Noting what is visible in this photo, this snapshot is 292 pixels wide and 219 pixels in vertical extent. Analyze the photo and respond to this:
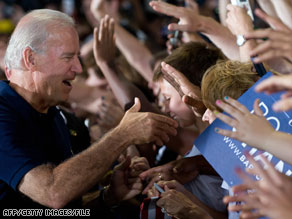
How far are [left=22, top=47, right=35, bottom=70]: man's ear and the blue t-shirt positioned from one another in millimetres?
133

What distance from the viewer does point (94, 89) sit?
3.76 meters

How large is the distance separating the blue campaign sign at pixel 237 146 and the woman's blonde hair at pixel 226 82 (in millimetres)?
112

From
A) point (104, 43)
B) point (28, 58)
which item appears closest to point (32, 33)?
point (28, 58)

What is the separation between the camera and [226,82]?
6.77 feet

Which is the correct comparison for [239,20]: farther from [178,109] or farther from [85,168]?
[85,168]

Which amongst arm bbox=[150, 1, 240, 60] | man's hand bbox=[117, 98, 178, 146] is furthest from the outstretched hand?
arm bbox=[150, 1, 240, 60]

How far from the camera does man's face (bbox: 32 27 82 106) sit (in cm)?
232

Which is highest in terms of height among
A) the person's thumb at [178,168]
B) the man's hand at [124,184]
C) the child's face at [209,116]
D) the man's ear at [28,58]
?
the man's ear at [28,58]

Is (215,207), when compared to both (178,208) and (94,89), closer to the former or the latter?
(178,208)

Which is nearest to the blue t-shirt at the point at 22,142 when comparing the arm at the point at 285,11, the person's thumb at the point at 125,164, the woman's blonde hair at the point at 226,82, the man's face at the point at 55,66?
the man's face at the point at 55,66

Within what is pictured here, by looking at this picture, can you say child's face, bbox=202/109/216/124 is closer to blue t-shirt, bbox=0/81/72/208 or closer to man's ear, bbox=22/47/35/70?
blue t-shirt, bbox=0/81/72/208

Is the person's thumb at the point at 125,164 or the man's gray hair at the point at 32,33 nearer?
the man's gray hair at the point at 32,33

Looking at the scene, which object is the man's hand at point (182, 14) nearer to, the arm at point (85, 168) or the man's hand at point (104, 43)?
the man's hand at point (104, 43)

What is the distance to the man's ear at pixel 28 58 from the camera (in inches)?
90.4
